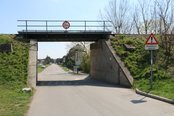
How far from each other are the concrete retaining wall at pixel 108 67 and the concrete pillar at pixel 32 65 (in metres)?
6.05

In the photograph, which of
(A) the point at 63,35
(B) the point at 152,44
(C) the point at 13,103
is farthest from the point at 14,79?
(A) the point at 63,35

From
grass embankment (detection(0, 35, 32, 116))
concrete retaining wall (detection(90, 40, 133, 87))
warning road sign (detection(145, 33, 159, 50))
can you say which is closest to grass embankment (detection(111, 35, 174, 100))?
concrete retaining wall (detection(90, 40, 133, 87))

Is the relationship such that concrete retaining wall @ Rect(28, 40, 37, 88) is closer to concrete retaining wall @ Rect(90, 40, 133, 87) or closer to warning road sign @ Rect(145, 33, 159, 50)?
concrete retaining wall @ Rect(90, 40, 133, 87)

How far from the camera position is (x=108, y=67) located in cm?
3056

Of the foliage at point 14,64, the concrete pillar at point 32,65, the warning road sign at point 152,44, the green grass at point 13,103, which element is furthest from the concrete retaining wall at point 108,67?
the green grass at point 13,103

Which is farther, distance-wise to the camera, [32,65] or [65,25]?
[65,25]

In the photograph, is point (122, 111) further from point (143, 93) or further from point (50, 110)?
point (143, 93)

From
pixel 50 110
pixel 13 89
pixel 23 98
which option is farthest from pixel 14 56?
pixel 50 110

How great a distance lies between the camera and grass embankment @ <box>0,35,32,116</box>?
13.9 meters

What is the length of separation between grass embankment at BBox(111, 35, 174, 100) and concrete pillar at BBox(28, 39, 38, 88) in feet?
21.6

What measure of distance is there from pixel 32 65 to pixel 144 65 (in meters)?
8.25

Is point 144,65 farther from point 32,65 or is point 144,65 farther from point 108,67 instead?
point 32,65

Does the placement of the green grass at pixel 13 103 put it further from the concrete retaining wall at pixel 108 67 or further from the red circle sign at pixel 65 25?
the red circle sign at pixel 65 25

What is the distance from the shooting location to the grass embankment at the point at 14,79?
13.9 metres
